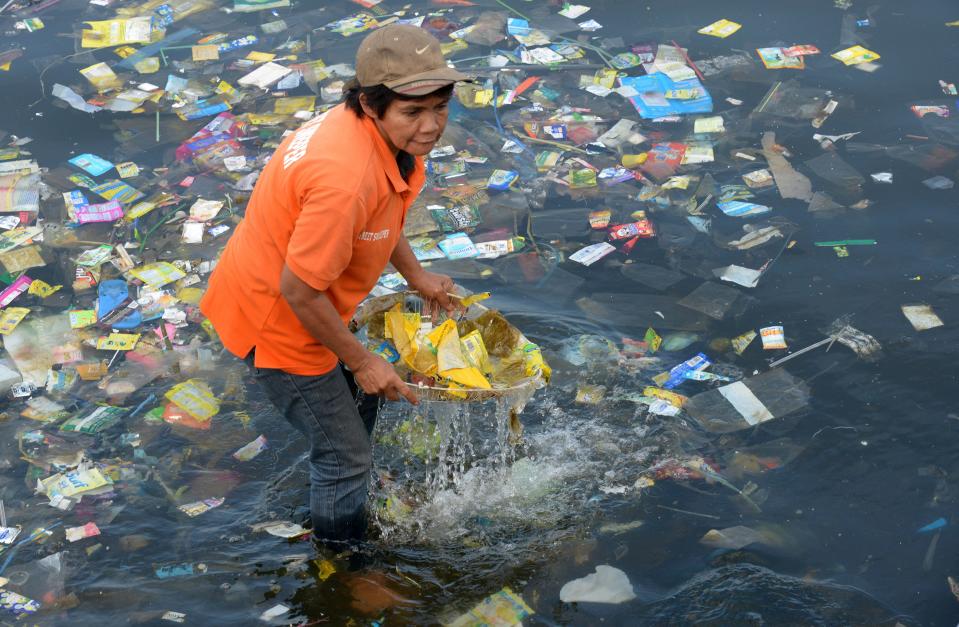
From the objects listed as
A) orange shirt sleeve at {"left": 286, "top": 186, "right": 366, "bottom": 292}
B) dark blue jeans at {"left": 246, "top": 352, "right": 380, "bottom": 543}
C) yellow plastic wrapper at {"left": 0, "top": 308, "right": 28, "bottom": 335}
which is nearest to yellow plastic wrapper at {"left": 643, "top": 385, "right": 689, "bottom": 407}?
dark blue jeans at {"left": 246, "top": 352, "right": 380, "bottom": 543}

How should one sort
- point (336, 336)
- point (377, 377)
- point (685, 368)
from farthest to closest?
point (685, 368)
point (377, 377)
point (336, 336)

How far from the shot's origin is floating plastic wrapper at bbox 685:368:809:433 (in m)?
3.52

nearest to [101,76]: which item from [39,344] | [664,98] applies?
[39,344]

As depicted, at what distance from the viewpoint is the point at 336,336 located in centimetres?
233

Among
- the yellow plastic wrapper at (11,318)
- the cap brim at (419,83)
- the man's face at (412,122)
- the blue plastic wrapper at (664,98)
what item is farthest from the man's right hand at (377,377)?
the blue plastic wrapper at (664,98)

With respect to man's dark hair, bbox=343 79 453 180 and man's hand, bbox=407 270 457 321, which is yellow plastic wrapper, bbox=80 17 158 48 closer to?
man's hand, bbox=407 270 457 321

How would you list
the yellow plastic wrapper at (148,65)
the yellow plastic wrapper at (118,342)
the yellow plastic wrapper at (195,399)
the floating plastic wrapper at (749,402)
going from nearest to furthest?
the floating plastic wrapper at (749,402)
the yellow plastic wrapper at (195,399)
the yellow plastic wrapper at (118,342)
the yellow plastic wrapper at (148,65)

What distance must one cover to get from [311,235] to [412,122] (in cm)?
38

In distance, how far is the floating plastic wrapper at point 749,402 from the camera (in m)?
3.52

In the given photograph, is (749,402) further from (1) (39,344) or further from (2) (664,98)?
(1) (39,344)

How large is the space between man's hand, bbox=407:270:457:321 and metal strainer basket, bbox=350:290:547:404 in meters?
0.04

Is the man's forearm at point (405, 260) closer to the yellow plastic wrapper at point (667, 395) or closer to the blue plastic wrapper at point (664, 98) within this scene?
the yellow plastic wrapper at point (667, 395)

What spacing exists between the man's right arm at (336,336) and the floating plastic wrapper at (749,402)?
1499 millimetres

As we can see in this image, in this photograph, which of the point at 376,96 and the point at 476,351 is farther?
the point at 476,351
